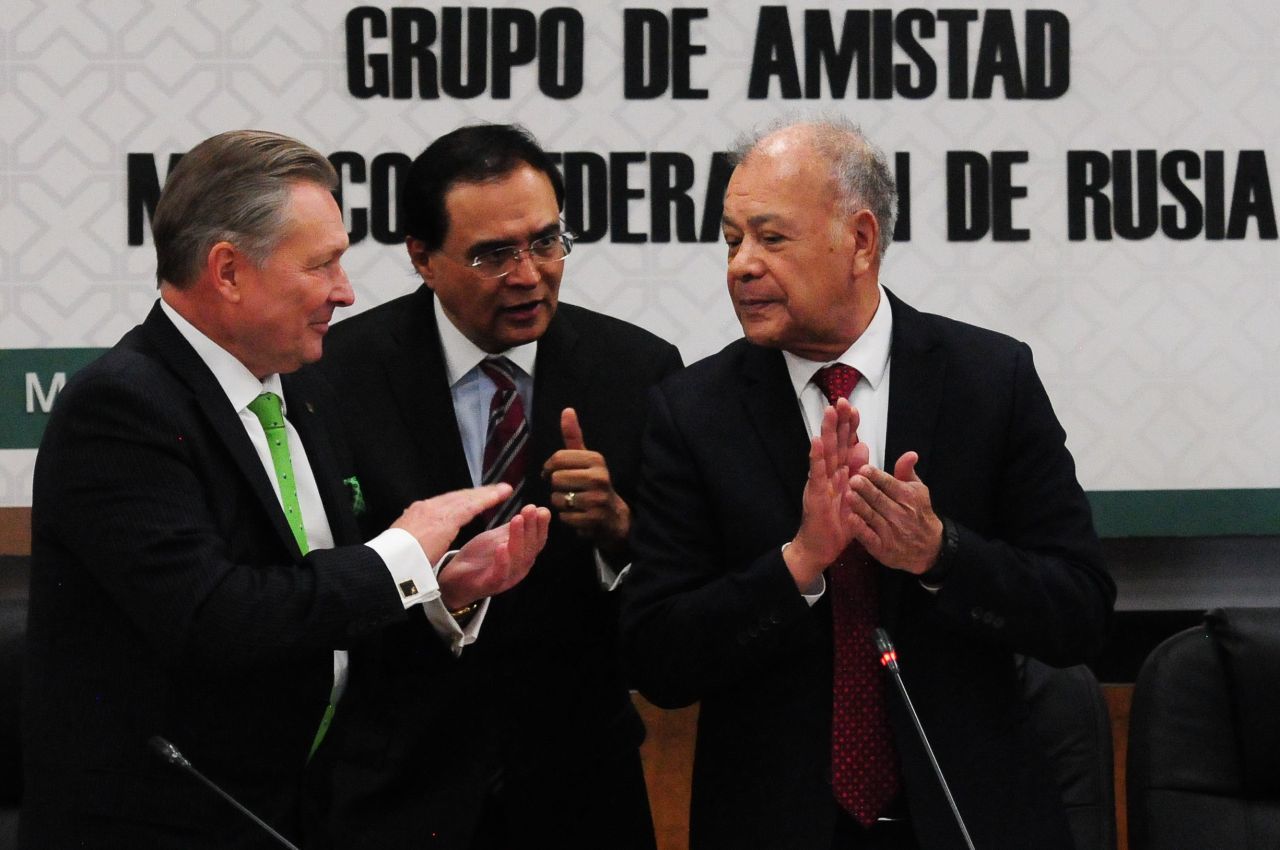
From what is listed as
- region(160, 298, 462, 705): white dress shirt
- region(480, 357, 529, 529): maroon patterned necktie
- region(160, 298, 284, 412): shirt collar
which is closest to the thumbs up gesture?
region(480, 357, 529, 529): maroon patterned necktie

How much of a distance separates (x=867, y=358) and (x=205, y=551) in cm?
89

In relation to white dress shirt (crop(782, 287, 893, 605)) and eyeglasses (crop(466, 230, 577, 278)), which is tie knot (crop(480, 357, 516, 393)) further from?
white dress shirt (crop(782, 287, 893, 605))

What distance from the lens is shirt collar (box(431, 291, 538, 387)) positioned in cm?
234

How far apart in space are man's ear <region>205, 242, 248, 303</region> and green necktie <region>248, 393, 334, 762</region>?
0.15 meters

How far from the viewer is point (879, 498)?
69.2 inches

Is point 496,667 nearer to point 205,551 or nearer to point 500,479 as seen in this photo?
point 500,479

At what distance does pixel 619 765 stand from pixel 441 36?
58.3 inches

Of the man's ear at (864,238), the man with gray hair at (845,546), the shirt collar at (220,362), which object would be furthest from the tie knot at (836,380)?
the shirt collar at (220,362)

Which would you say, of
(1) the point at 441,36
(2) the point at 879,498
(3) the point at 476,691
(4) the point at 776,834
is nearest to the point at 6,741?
(3) the point at 476,691

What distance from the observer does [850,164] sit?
79.9 inches

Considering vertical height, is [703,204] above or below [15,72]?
below

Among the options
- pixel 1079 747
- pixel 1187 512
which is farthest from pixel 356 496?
pixel 1187 512

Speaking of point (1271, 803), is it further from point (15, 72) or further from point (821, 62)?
point (15, 72)

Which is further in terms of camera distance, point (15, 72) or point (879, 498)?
point (15, 72)
